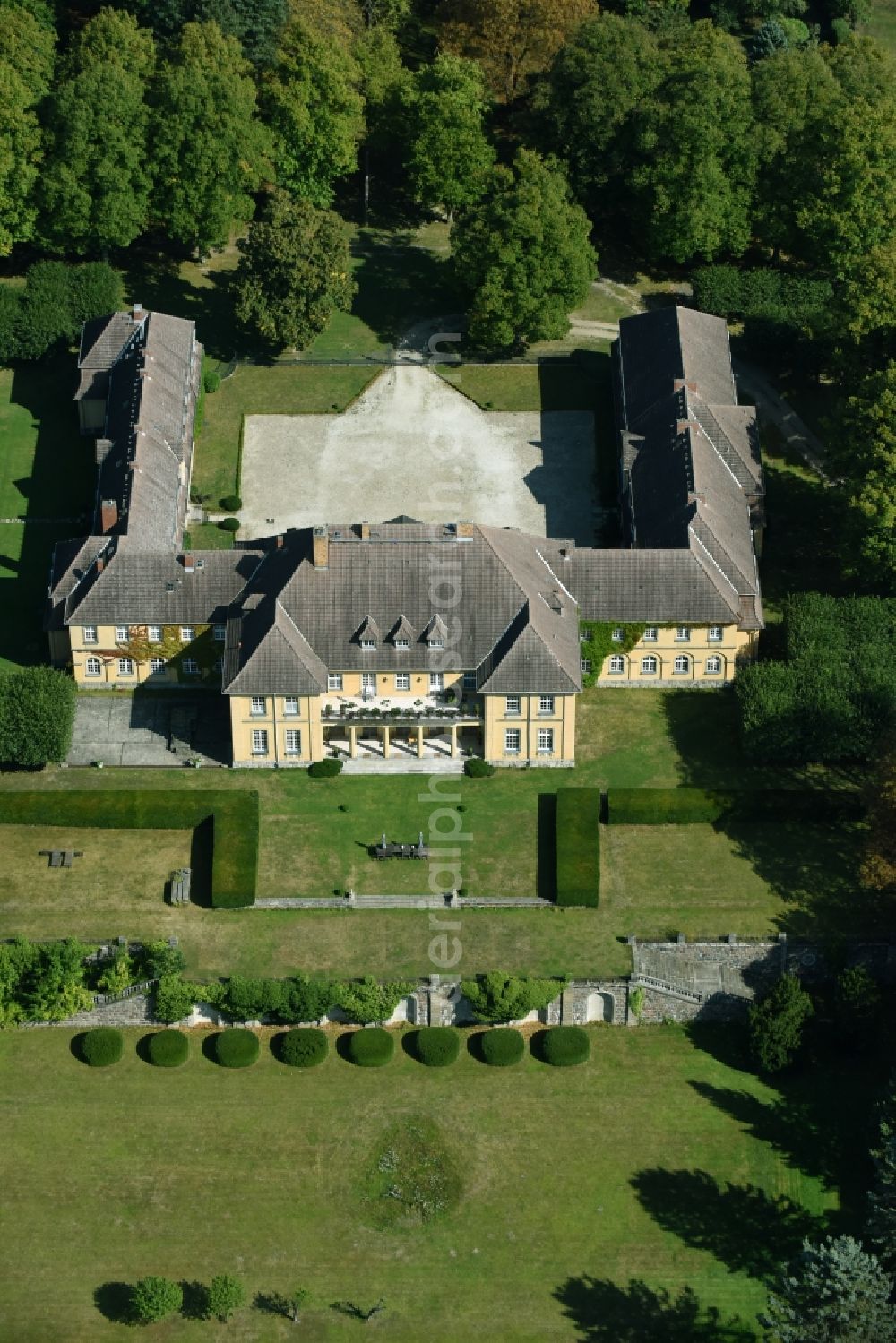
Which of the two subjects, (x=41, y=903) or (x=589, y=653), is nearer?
(x=41, y=903)

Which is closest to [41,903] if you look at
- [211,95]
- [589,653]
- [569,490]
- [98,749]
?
[98,749]

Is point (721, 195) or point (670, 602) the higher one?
point (721, 195)

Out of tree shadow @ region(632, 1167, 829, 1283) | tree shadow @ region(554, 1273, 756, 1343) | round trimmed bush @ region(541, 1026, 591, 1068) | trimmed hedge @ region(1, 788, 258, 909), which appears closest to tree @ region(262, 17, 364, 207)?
trimmed hedge @ region(1, 788, 258, 909)

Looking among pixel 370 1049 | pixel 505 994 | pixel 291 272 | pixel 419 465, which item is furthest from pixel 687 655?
pixel 291 272

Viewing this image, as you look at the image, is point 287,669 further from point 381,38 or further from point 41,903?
point 381,38

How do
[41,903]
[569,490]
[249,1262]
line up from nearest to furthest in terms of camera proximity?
[249,1262], [41,903], [569,490]

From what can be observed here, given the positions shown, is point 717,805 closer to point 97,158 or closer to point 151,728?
point 151,728

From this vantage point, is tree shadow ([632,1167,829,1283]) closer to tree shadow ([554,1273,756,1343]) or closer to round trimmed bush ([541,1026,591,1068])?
tree shadow ([554,1273,756,1343])
